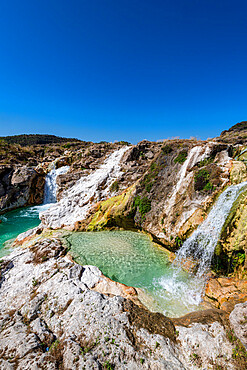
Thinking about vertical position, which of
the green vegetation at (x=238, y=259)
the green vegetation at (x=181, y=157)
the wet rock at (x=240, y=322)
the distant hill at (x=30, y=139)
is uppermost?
the distant hill at (x=30, y=139)

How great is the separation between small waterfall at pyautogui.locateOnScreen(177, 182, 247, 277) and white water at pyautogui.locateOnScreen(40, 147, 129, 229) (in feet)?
33.1

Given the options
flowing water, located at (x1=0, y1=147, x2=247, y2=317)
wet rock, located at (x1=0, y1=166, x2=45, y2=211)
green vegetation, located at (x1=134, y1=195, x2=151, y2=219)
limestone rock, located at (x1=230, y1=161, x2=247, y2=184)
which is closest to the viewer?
flowing water, located at (x1=0, y1=147, x2=247, y2=317)

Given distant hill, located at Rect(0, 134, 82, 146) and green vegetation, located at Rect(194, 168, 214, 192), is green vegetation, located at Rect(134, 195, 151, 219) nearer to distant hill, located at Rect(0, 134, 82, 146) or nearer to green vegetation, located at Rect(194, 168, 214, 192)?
green vegetation, located at Rect(194, 168, 214, 192)

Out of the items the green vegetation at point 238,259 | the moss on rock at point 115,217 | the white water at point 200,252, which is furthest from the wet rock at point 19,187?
the green vegetation at point 238,259

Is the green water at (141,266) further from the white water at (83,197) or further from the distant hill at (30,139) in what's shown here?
the distant hill at (30,139)

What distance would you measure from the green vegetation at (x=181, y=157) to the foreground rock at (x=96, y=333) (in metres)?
11.0

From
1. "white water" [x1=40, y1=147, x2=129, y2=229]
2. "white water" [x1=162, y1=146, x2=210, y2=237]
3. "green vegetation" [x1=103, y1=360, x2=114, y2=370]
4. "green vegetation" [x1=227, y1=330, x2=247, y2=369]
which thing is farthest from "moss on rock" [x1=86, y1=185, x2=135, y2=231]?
"green vegetation" [x1=103, y1=360, x2=114, y2=370]

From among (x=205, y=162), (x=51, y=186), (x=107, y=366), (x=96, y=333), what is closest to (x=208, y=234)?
(x=205, y=162)

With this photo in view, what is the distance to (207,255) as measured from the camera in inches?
324

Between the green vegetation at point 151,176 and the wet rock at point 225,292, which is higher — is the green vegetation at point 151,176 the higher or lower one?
the higher one

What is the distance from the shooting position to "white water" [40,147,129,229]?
52.3 feet

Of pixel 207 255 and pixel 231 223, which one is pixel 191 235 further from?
pixel 231 223

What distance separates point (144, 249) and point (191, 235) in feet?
11.0

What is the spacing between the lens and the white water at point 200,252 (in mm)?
7335
